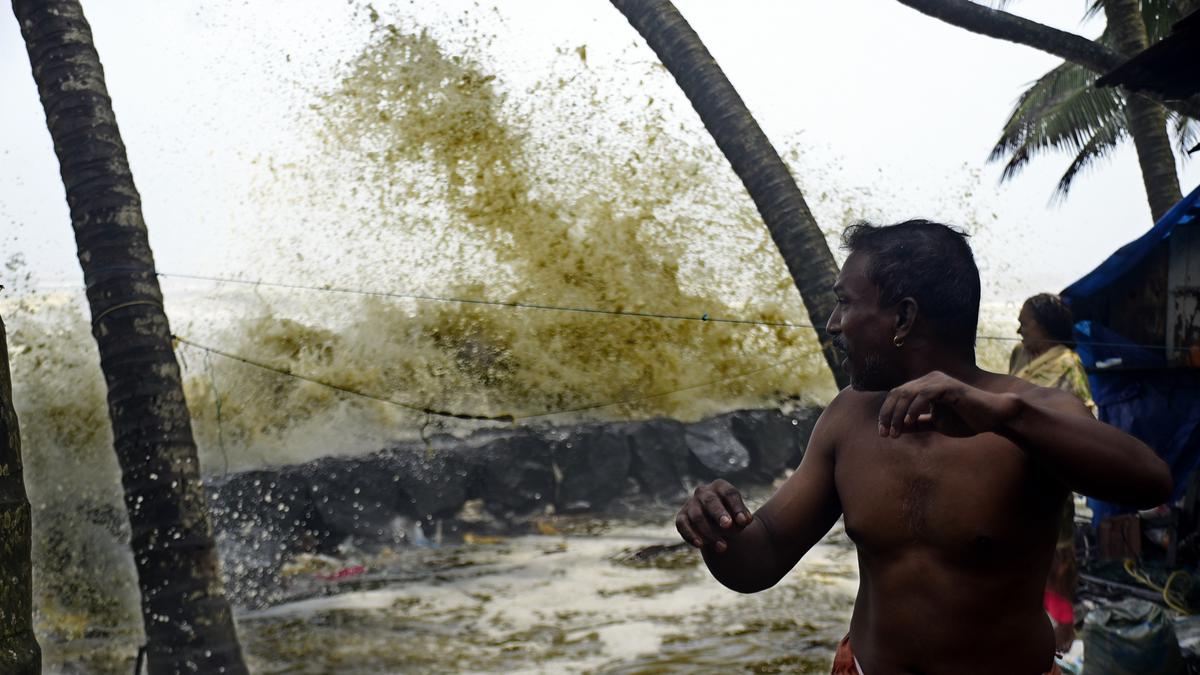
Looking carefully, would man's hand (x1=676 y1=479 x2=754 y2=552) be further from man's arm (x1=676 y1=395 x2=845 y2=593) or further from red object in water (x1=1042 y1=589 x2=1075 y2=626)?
red object in water (x1=1042 y1=589 x2=1075 y2=626)

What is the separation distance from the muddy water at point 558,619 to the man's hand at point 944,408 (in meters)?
3.82

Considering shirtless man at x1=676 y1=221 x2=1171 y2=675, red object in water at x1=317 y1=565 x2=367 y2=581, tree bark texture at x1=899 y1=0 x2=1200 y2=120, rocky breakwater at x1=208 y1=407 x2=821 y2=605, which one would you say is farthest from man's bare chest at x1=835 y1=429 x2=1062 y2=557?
red object in water at x1=317 y1=565 x2=367 y2=581

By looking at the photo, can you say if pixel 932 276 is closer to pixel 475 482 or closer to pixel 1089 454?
pixel 1089 454

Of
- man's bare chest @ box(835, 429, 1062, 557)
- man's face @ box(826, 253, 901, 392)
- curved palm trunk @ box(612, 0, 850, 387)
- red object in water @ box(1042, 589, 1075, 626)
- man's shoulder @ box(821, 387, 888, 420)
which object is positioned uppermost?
curved palm trunk @ box(612, 0, 850, 387)

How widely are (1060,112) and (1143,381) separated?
38.8 feet

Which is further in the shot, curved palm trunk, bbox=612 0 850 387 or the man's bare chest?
curved palm trunk, bbox=612 0 850 387

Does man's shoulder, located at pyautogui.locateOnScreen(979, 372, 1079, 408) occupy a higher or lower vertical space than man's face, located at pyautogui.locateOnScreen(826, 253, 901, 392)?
lower

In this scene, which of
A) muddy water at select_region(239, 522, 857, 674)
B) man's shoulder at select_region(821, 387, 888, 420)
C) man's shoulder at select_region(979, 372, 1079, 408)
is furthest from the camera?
muddy water at select_region(239, 522, 857, 674)

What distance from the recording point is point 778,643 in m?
5.70

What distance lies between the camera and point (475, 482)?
10.4 m

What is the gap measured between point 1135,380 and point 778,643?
2685mm

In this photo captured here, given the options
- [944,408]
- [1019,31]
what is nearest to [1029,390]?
[944,408]

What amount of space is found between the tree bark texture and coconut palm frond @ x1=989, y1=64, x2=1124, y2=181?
1026 cm

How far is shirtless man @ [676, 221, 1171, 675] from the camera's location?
1.66m
